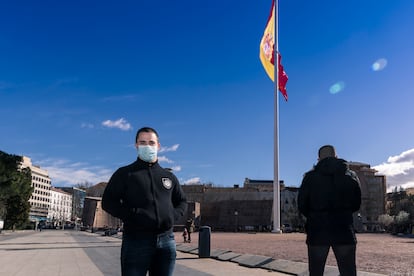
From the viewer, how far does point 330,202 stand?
460cm

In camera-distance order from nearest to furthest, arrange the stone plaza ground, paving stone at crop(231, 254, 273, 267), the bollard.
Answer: the stone plaza ground → paving stone at crop(231, 254, 273, 267) → the bollard

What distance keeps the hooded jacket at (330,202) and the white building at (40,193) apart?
152738 mm

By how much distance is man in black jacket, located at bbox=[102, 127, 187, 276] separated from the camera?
3.48 meters

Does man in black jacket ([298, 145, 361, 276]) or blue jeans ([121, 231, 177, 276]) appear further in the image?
man in black jacket ([298, 145, 361, 276])

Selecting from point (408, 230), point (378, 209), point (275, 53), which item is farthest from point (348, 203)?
point (378, 209)

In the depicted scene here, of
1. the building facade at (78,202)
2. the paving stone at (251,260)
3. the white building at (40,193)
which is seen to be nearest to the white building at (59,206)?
the building facade at (78,202)

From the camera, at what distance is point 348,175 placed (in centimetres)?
471

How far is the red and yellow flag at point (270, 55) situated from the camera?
1412 inches

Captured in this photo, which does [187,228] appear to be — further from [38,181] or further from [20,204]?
[38,181]

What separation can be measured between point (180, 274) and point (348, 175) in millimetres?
6458

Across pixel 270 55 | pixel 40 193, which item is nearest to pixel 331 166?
pixel 270 55

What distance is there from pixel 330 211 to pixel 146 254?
2.07m

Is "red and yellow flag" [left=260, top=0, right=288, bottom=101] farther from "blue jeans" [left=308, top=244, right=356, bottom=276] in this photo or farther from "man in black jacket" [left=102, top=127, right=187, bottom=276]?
"man in black jacket" [left=102, top=127, right=187, bottom=276]

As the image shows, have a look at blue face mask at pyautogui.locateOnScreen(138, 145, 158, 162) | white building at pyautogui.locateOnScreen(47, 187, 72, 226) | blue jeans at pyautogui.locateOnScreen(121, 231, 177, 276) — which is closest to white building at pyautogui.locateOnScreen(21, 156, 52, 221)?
white building at pyautogui.locateOnScreen(47, 187, 72, 226)
